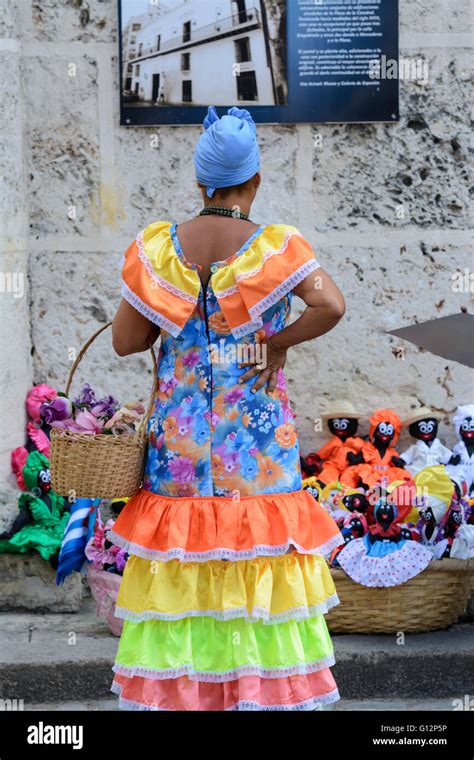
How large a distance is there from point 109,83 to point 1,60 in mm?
475

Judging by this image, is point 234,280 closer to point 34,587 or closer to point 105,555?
point 105,555

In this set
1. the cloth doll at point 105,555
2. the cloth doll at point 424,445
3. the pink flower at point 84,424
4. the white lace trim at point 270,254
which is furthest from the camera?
the cloth doll at point 424,445

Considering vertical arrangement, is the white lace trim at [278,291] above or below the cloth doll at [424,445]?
above

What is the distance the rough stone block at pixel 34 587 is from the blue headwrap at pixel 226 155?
224cm

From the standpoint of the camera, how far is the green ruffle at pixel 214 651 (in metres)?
3.26

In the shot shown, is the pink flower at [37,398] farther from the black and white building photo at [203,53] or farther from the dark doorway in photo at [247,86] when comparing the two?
the dark doorway in photo at [247,86]

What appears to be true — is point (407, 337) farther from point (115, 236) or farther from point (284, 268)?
point (115, 236)

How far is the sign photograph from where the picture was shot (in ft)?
17.0

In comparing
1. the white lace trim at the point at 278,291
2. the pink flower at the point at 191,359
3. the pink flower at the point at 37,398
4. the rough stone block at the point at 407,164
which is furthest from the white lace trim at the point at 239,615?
the rough stone block at the point at 407,164

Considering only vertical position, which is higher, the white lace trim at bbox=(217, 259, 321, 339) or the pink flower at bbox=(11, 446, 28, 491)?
the white lace trim at bbox=(217, 259, 321, 339)

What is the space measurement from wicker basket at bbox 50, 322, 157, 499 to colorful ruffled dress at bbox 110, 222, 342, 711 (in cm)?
9

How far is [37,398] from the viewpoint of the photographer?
5203mm

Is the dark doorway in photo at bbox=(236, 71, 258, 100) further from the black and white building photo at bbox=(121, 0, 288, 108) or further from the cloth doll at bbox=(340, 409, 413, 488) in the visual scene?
the cloth doll at bbox=(340, 409, 413, 488)

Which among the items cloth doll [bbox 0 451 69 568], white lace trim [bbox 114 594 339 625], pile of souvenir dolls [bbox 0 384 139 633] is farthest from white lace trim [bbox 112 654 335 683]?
cloth doll [bbox 0 451 69 568]
